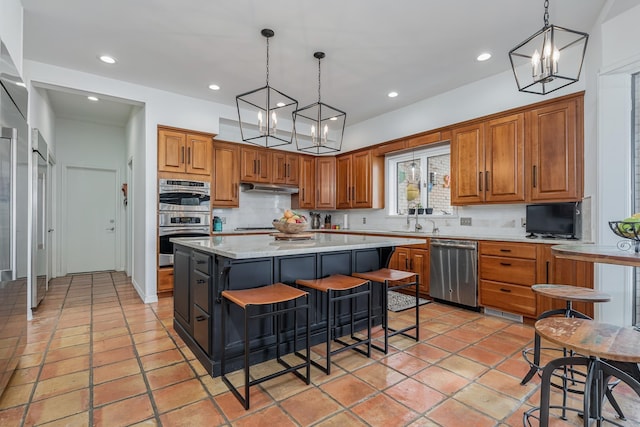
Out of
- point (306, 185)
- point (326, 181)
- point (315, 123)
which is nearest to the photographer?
point (315, 123)

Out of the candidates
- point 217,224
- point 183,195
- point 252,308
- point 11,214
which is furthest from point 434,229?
point 11,214

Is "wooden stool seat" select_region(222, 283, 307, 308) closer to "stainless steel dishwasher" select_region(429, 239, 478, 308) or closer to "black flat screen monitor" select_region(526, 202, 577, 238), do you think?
"stainless steel dishwasher" select_region(429, 239, 478, 308)

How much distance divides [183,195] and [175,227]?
0.46m

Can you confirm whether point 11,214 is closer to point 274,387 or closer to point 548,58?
point 274,387

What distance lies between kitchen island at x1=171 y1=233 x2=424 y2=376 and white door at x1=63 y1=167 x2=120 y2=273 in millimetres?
4327

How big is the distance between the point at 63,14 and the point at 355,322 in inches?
151

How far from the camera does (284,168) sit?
5.92 m

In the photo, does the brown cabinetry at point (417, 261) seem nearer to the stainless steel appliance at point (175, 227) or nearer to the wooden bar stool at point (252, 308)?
the wooden bar stool at point (252, 308)

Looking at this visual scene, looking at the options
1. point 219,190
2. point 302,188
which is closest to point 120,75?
point 219,190

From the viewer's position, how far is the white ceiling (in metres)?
2.69

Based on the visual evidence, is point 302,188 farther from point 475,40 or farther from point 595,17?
point 595,17

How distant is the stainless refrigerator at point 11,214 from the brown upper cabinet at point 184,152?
2026 millimetres

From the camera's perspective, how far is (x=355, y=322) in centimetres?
303

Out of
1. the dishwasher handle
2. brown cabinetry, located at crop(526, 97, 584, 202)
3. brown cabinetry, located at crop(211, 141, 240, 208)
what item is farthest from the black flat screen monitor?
brown cabinetry, located at crop(211, 141, 240, 208)
